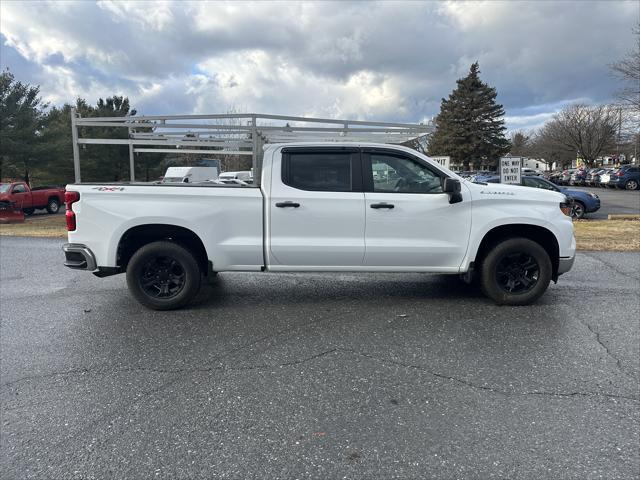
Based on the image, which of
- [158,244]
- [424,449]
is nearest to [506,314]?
[424,449]

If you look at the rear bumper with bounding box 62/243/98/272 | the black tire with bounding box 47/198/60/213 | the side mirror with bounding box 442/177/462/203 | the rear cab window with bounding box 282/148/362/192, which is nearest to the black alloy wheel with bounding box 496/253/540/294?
the side mirror with bounding box 442/177/462/203

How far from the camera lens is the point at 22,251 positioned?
10.1m

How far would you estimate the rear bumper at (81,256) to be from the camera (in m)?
5.26

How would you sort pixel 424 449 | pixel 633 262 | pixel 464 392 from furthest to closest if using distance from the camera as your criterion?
1. pixel 633 262
2. pixel 464 392
3. pixel 424 449

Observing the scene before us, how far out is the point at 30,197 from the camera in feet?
72.9

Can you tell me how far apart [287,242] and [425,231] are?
5.08 ft

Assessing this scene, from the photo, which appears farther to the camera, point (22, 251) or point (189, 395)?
point (22, 251)

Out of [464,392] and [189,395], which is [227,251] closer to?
[189,395]

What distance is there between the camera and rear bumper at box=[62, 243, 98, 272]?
5.26 meters

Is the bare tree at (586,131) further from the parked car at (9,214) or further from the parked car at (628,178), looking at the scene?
the parked car at (9,214)

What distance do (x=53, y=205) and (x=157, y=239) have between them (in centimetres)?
2196

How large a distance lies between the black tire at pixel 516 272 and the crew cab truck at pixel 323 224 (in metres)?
0.01

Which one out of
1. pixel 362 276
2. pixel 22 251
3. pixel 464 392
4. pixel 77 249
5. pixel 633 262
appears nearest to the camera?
pixel 464 392

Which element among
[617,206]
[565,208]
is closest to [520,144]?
[617,206]
